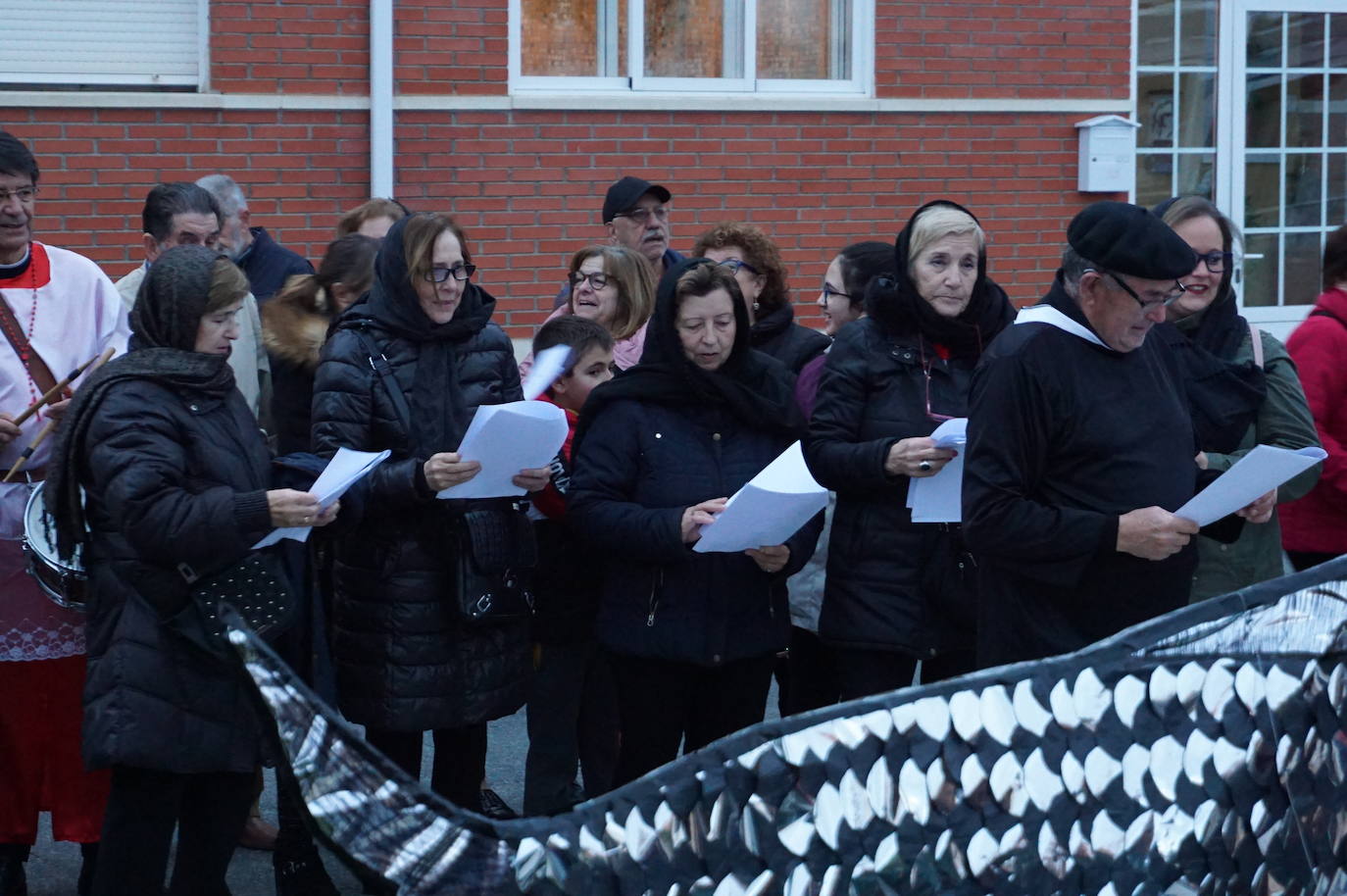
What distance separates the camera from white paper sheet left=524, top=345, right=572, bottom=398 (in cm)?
422

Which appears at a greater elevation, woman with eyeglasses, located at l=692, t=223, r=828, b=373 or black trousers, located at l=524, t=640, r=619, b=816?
woman with eyeglasses, located at l=692, t=223, r=828, b=373

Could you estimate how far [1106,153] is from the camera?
9375 millimetres

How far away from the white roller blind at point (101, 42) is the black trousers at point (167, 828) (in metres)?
5.18

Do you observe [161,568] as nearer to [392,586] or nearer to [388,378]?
[392,586]

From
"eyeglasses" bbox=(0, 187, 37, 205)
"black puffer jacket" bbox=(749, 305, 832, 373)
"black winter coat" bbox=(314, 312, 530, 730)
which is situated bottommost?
"black winter coat" bbox=(314, 312, 530, 730)

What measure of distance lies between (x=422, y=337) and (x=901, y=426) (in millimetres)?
1242

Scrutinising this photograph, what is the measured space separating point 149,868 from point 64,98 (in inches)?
202

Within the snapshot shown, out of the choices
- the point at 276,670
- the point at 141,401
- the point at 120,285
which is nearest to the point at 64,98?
the point at 120,285

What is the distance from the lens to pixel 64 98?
25.6 feet

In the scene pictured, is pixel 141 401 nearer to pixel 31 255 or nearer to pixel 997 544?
pixel 31 255

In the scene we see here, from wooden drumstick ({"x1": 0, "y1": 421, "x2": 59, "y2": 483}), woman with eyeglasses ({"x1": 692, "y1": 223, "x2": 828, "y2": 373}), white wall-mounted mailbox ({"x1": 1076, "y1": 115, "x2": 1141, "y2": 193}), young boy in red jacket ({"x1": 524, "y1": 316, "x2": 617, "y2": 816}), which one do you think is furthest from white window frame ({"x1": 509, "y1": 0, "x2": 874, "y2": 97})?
wooden drumstick ({"x1": 0, "y1": 421, "x2": 59, "y2": 483})

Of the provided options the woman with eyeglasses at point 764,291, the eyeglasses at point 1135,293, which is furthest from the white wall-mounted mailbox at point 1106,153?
the eyeglasses at point 1135,293

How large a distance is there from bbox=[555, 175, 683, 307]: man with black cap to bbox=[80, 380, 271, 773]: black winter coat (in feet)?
10.3

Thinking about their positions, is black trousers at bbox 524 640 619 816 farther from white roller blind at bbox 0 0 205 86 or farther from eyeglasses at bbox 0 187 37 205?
white roller blind at bbox 0 0 205 86
